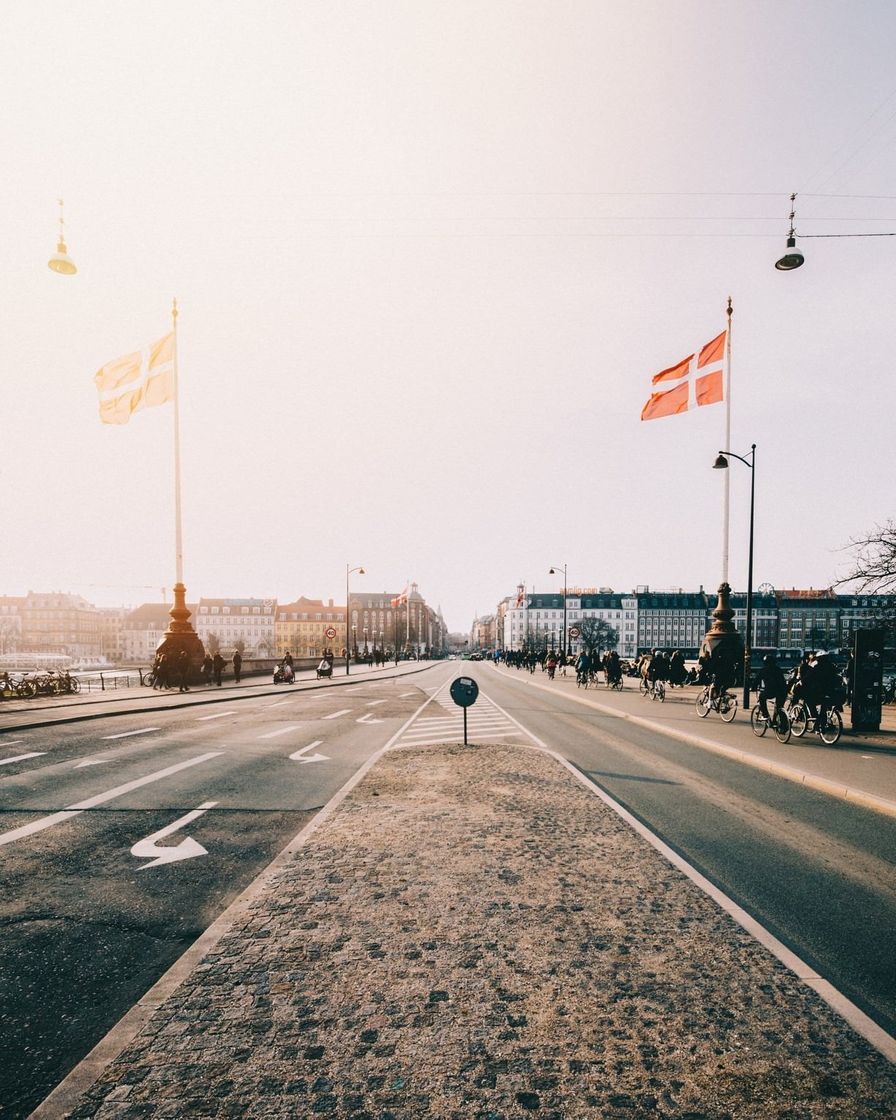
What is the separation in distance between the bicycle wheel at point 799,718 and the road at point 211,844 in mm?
991

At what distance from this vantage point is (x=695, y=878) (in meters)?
4.96

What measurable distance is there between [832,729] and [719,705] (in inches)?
180

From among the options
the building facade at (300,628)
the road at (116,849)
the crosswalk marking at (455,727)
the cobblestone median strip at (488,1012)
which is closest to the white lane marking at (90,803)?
the road at (116,849)

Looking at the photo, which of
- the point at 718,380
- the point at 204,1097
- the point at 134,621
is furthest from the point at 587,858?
the point at 134,621

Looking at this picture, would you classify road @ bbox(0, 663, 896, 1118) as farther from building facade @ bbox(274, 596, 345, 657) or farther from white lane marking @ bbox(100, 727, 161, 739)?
building facade @ bbox(274, 596, 345, 657)

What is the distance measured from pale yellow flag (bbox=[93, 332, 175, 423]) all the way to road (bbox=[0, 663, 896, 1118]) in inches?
517

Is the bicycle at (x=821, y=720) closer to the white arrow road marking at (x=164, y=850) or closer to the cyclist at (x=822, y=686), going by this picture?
the cyclist at (x=822, y=686)

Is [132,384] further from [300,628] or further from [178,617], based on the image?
[300,628]

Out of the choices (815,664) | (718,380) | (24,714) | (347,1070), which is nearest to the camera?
(347,1070)

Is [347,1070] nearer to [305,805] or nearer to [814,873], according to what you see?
[814,873]

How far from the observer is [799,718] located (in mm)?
13016

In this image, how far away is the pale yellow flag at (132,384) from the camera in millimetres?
22328

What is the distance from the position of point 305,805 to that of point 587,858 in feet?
12.3

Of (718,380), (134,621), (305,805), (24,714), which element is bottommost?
(134,621)
